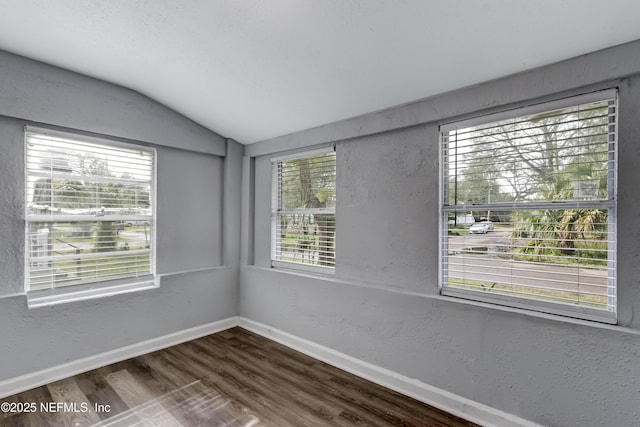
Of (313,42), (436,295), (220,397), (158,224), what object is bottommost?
(220,397)

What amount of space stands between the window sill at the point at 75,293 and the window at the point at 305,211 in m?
1.41

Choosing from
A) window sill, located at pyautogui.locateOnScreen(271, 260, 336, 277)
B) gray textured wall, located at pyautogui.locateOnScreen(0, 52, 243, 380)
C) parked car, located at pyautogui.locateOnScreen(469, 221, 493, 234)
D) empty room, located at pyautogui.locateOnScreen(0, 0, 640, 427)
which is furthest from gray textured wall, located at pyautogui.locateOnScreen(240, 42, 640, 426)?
gray textured wall, located at pyautogui.locateOnScreen(0, 52, 243, 380)

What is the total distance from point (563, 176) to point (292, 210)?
242 cm

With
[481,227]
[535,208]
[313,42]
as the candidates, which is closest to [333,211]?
[481,227]

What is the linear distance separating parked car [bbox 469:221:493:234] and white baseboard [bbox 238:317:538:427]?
1.16 m

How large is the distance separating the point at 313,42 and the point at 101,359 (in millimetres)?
3163

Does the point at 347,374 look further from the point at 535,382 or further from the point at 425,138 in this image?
the point at 425,138

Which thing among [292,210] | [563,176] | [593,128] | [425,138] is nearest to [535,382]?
[563,176]

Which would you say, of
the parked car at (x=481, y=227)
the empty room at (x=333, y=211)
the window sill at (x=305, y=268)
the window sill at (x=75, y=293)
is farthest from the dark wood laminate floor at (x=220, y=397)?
the parked car at (x=481, y=227)

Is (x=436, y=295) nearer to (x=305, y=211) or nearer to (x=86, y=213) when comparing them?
(x=305, y=211)

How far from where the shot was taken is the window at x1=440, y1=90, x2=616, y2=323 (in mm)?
1832

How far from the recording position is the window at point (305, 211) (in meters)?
3.24

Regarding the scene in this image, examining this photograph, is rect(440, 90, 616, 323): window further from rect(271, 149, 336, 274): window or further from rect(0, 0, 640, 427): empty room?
rect(271, 149, 336, 274): window

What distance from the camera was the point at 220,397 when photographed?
2402 millimetres
